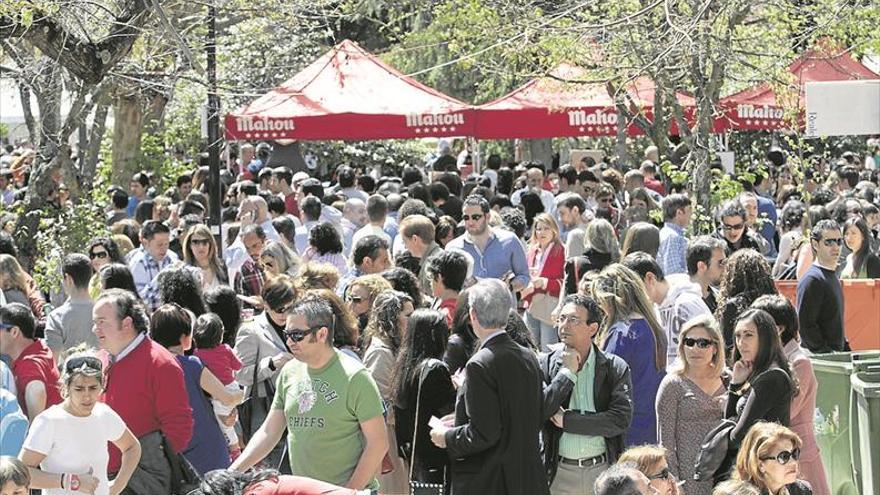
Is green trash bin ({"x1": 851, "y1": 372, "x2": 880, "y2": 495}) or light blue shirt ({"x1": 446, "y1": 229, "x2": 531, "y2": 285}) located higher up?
light blue shirt ({"x1": 446, "y1": 229, "x2": 531, "y2": 285})

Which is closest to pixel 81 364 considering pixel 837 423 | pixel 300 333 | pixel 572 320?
pixel 300 333

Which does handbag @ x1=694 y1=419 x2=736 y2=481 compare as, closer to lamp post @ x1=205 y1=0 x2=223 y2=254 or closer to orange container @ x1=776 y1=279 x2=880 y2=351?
orange container @ x1=776 y1=279 x2=880 y2=351

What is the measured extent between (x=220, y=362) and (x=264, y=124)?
1167 cm

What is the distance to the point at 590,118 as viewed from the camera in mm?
21250

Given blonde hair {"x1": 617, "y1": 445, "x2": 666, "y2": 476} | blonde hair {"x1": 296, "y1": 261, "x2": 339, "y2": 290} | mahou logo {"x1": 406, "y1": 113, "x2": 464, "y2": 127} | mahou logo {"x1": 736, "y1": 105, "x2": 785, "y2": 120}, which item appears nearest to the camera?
blonde hair {"x1": 617, "y1": 445, "x2": 666, "y2": 476}

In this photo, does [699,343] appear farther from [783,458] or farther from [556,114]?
[556,114]

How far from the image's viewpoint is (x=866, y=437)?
29.2 ft

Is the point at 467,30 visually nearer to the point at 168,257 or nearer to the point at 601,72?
the point at 601,72

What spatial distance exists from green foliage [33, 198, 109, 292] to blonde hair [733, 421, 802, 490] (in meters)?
8.46

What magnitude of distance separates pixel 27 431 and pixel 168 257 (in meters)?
5.05

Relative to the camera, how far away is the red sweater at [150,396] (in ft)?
25.9

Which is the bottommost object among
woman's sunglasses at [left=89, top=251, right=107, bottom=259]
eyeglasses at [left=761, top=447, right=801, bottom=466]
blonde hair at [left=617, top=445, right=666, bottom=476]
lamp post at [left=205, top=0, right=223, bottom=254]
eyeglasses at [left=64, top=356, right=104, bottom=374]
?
eyeglasses at [left=761, top=447, right=801, bottom=466]

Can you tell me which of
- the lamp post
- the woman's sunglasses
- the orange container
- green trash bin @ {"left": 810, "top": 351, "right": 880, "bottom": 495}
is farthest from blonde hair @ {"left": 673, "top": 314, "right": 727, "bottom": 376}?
the lamp post

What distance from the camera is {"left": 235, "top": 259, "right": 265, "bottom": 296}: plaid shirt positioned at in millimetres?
12680
